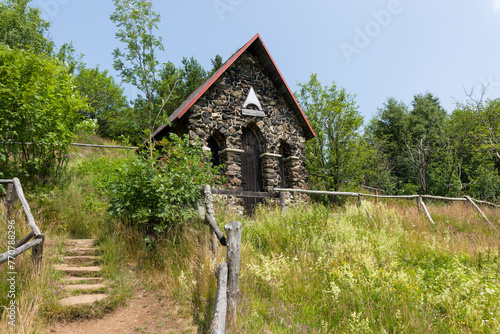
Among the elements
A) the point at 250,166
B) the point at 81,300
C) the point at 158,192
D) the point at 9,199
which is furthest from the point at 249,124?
the point at 81,300

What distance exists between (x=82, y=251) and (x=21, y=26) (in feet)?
84.1

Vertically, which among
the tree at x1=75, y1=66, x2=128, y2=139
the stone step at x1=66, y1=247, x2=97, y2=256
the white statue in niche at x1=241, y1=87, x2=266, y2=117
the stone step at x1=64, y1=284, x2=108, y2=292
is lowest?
the stone step at x1=64, y1=284, x2=108, y2=292

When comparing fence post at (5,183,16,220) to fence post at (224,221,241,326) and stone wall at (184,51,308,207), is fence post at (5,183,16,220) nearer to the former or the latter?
fence post at (224,221,241,326)

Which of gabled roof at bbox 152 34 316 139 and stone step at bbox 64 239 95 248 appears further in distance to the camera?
gabled roof at bbox 152 34 316 139

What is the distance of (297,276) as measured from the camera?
4793mm

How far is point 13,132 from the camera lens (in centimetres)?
753

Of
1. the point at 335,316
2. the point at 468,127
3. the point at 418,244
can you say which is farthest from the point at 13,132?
the point at 468,127

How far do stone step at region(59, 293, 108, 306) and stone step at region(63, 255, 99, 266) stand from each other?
1.39 meters

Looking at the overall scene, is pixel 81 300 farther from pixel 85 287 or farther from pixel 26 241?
pixel 26 241

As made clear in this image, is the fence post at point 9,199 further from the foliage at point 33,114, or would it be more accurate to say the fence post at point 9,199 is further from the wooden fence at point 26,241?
the foliage at point 33,114

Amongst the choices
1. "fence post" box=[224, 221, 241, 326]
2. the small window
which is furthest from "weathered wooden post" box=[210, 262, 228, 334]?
the small window

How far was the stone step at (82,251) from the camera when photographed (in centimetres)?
636

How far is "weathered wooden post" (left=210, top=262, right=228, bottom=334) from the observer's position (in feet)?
9.28

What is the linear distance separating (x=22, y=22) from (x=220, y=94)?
23.7 meters
